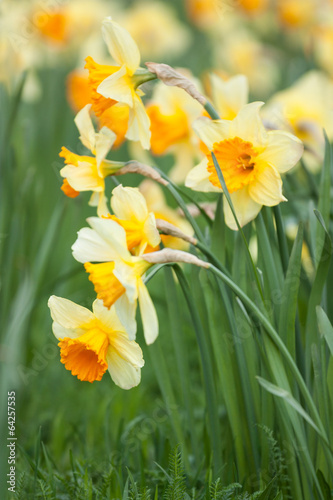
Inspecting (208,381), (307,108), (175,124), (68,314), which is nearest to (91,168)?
(68,314)

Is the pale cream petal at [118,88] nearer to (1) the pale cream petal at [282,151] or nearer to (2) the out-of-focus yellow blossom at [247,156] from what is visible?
(2) the out-of-focus yellow blossom at [247,156]

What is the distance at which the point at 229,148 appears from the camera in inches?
36.9

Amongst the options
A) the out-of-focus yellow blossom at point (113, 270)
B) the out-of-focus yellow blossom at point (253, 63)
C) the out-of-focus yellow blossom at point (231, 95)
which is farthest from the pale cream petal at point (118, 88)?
the out-of-focus yellow blossom at point (253, 63)

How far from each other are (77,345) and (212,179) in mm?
342

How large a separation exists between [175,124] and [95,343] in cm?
77

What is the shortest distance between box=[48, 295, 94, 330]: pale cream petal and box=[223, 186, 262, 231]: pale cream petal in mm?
279

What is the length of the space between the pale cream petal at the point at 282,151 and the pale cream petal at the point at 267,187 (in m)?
0.02

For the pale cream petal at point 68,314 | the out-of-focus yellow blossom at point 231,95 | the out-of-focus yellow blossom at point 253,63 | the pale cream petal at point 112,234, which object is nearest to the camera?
the pale cream petal at point 112,234

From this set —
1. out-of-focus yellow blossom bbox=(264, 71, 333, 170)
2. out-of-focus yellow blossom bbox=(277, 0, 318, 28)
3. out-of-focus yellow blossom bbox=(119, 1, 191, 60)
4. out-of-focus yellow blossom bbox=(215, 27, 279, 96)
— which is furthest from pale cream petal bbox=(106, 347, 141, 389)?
out-of-focus yellow blossom bbox=(277, 0, 318, 28)

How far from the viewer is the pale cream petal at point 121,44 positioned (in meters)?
0.92

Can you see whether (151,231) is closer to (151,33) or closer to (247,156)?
(247,156)

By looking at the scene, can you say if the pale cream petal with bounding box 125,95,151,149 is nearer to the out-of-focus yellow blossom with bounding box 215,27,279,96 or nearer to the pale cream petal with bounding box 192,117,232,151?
the pale cream petal with bounding box 192,117,232,151

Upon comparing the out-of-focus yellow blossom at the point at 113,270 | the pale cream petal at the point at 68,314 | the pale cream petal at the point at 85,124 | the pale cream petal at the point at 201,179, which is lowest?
the pale cream petal at the point at 68,314

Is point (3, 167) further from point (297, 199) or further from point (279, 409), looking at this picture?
point (279, 409)
